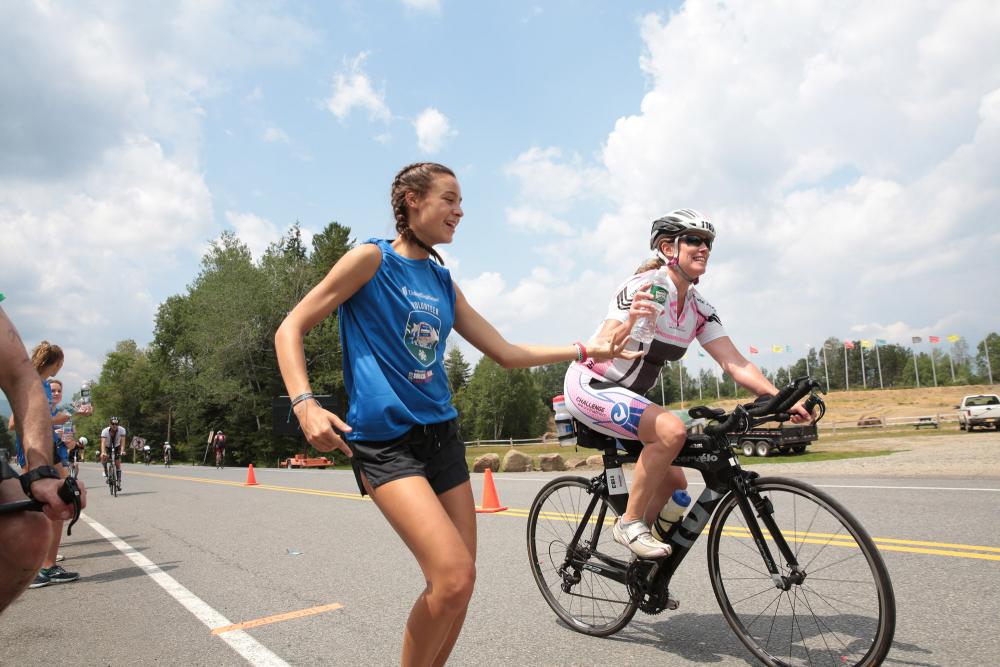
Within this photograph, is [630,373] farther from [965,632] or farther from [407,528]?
[965,632]

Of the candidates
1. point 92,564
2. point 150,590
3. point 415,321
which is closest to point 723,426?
point 415,321

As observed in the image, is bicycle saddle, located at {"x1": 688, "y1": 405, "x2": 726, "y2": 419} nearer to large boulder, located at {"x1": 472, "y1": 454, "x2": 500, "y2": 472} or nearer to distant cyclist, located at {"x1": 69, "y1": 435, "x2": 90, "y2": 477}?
distant cyclist, located at {"x1": 69, "y1": 435, "x2": 90, "y2": 477}

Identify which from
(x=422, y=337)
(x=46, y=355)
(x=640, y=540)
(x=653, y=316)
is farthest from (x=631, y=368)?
(x=46, y=355)

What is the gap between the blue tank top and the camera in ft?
8.04

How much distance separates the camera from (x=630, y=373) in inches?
148

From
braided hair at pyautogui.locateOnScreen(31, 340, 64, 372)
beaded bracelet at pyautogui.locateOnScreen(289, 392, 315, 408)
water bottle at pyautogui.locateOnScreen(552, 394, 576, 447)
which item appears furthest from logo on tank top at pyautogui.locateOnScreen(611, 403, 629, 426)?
braided hair at pyautogui.locateOnScreen(31, 340, 64, 372)

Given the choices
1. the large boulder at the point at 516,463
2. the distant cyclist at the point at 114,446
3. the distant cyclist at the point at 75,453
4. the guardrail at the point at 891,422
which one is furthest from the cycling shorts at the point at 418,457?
the guardrail at the point at 891,422

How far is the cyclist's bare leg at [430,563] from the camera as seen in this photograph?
2.22 metres

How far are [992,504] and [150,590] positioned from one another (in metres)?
8.89

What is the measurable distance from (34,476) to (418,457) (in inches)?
48.4

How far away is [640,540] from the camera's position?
Result: 11.1 feet

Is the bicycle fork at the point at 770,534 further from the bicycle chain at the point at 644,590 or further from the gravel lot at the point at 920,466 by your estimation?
the gravel lot at the point at 920,466

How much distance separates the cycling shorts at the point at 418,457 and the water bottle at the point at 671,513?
1.47m

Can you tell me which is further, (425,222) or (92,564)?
(92,564)
